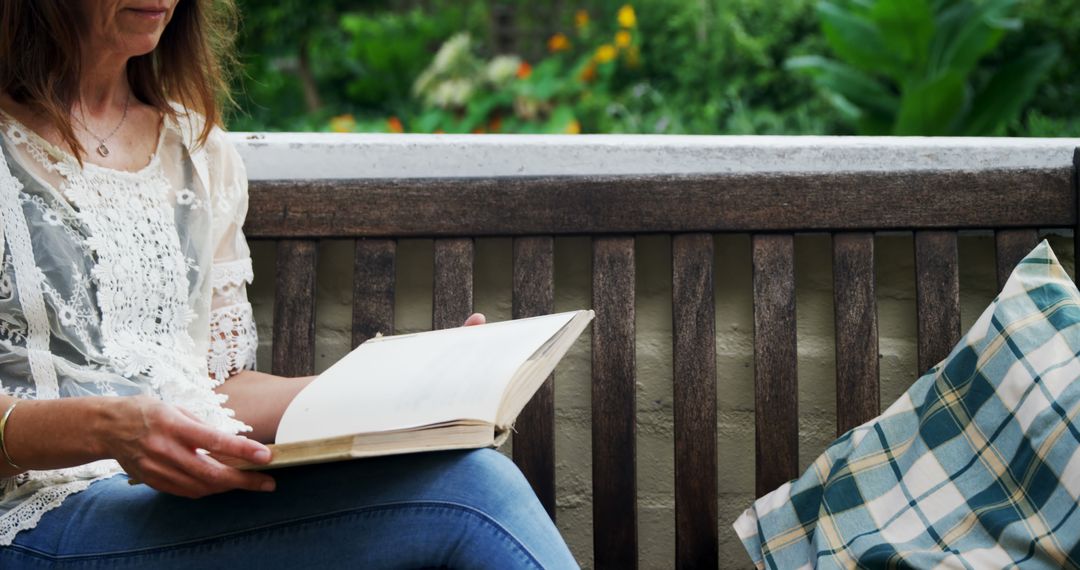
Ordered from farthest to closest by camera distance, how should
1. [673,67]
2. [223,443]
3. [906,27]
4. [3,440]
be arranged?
1. [673,67]
2. [906,27]
3. [3,440]
4. [223,443]

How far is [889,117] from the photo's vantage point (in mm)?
3537

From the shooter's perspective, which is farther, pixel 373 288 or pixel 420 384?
pixel 373 288

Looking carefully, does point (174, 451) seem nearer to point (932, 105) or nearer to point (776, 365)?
point (776, 365)

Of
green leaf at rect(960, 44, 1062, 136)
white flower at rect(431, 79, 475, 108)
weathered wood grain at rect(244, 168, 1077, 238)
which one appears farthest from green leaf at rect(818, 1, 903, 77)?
white flower at rect(431, 79, 475, 108)

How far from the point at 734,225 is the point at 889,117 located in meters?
1.99

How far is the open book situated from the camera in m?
1.10

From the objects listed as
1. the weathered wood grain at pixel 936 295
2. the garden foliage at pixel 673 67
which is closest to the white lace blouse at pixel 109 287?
the weathered wood grain at pixel 936 295

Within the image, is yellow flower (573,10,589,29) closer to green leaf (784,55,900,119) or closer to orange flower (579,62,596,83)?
orange flower (579,62,596,83)

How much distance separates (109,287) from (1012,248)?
1.32m

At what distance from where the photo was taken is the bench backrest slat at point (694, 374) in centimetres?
177

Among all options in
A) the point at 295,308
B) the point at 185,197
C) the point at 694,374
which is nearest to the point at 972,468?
the point at 694,374

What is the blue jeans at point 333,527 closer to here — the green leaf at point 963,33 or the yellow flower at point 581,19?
the green leaf at point 963,33

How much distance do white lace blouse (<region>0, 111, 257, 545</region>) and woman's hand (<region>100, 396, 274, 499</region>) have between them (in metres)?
0.20

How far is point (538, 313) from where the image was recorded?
1793 millimetres
